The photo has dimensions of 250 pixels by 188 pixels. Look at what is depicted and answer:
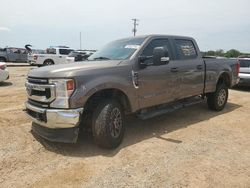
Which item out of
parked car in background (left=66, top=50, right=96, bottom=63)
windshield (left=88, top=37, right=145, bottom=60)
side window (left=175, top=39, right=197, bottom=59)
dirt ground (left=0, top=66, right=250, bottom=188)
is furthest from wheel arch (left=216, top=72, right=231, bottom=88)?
parked car in background (left=66, top=50, right=96, bottom=63)

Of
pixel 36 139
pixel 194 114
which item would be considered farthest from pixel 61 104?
pixel 194 114

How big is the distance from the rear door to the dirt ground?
2.64 feet

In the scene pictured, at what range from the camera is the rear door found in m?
6.15

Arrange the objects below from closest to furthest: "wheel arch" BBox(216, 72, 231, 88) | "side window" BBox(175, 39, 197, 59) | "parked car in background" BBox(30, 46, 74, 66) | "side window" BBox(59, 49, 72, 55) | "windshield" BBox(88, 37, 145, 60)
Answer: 1. "windshield" BBox(88, 37, 145, 60)
2. "side window" BBox(175, 39, 197, 59)
3. "wheel arch" BBox(216, 72, 231, 88)
4. "parked car in background" BBox(30, 46, 74, 66)
5. "side window" BBox(59, 49, 72, 55)

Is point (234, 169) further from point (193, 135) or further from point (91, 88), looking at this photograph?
point (91, 88)

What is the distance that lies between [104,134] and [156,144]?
104cm

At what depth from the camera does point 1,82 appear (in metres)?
12.5

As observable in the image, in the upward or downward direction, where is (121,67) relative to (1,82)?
upward

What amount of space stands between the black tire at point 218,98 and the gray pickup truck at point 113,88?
898 mm

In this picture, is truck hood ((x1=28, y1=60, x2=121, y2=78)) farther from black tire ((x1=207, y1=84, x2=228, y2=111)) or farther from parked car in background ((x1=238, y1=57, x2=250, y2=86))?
parked car in background ((x1=238, y1=57, x2=250, y2=86))

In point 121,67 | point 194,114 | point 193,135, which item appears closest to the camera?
point 121,67

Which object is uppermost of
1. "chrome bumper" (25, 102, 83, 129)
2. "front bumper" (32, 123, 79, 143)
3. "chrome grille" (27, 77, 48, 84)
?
"chrome grille" (27, 77, 48, 84)

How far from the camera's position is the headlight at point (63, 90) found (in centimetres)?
414

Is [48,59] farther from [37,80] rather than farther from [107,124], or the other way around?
[107,124]
